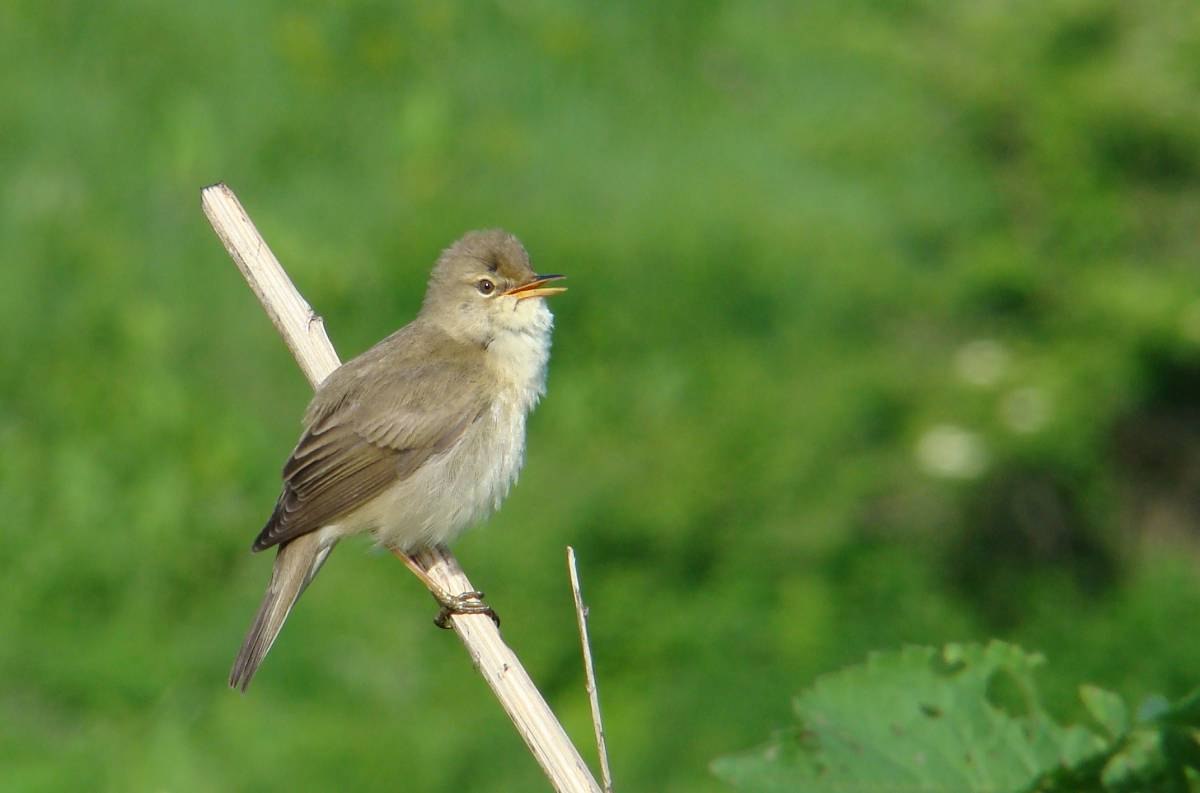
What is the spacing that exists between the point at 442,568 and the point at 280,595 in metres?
0.42

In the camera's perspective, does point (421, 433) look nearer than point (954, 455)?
Yes

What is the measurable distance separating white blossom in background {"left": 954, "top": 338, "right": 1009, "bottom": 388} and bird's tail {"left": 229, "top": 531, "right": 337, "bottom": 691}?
3.51m

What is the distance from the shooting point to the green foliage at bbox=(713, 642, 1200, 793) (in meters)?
2.54

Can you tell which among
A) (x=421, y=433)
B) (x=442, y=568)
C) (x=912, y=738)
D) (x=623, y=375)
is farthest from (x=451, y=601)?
(x=623, y=375)

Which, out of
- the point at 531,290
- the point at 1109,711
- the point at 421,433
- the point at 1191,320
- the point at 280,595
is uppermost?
the point at 1191,320

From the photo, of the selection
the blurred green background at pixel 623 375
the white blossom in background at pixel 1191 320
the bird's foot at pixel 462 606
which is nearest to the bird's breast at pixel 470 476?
the bird's foot at pixel 462 606

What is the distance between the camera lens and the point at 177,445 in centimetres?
740

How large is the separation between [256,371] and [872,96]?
3797 mm

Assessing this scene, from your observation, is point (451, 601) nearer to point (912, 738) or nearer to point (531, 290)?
point (531, 290)

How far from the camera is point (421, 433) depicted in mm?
4547

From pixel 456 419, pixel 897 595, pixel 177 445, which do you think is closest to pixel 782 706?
pixel 897 595

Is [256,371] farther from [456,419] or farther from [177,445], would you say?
[456,419]

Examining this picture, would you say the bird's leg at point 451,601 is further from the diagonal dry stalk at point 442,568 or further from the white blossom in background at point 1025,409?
the white blossom in background at point 1025,409

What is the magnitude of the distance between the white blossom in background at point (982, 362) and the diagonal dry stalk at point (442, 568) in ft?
11.2
